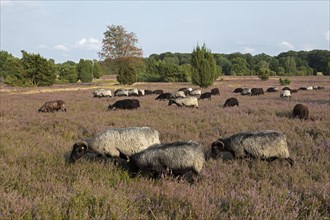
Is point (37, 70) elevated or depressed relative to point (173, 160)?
elevated

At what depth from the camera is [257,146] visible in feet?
22.4

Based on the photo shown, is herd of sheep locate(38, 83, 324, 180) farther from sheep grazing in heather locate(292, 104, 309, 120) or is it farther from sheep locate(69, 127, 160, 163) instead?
sheep grazing in heather locate(292, 104, 309, 120)

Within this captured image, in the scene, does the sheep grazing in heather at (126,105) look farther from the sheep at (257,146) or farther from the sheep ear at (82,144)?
the sheep at (257,146)

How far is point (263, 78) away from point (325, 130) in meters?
60.5

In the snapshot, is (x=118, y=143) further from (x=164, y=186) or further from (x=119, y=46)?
(x=119, y=46)

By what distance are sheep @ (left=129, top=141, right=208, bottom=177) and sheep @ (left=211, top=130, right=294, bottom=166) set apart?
4.61 ft

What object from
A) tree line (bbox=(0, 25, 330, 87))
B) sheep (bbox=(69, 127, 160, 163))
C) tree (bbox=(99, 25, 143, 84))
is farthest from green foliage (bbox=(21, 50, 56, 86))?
sheep (bbox=(69, 127, 160, 163))

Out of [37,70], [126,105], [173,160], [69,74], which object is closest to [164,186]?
[173,160]

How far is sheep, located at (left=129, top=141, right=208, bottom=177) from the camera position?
567cm

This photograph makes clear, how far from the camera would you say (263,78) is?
219 ft

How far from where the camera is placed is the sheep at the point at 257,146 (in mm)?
6773

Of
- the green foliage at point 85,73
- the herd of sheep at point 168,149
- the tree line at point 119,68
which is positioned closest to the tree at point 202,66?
the tree line at point 119,68

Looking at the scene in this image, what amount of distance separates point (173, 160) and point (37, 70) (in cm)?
5544

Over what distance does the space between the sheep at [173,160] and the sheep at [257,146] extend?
1405 mm
